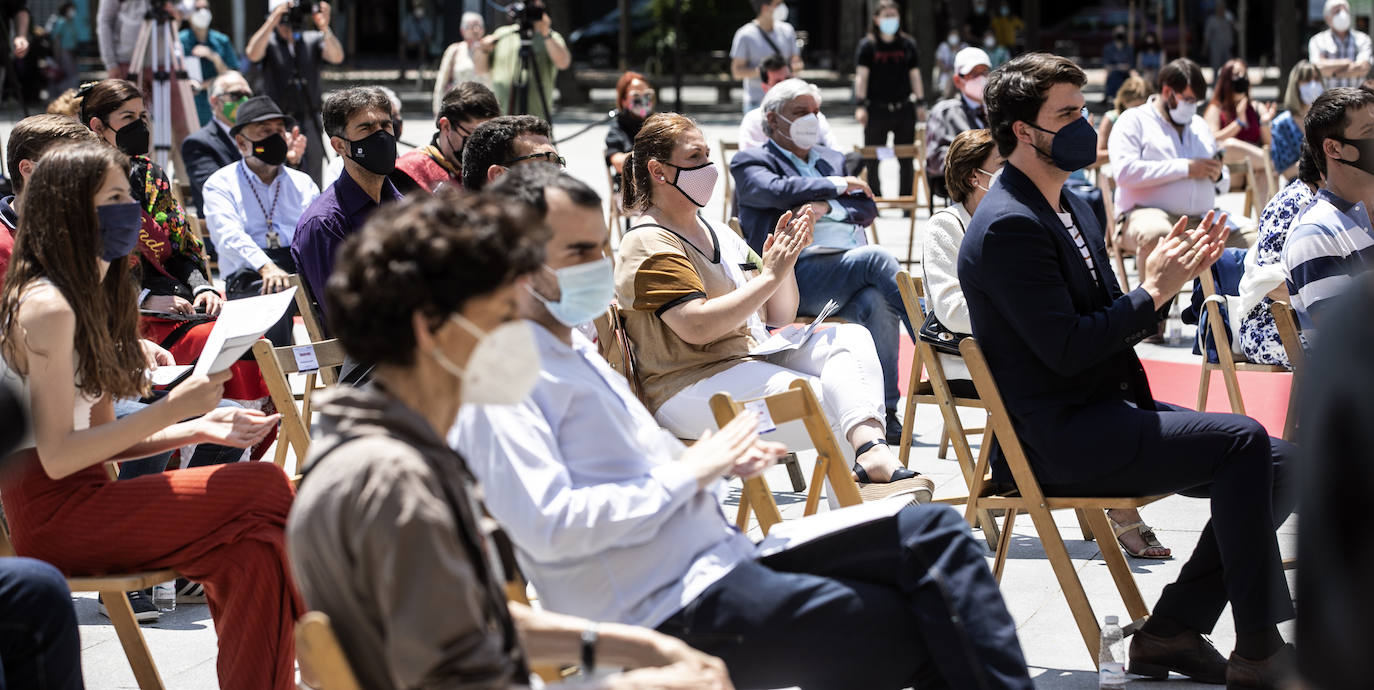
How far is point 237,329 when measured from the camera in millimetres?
3590

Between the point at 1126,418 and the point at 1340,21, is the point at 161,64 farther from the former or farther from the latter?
the point at 1340,21

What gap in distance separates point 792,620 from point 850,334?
7.08 feet

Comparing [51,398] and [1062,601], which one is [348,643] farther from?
[1062,601]

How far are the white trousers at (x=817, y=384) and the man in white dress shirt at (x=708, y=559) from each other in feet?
4.50

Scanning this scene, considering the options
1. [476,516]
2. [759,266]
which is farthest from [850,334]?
[476,516]

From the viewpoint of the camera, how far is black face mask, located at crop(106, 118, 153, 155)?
230 inches

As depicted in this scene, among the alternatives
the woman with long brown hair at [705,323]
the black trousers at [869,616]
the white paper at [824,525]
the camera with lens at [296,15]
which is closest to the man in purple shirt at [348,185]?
the woman with long brown hair at [705,323]

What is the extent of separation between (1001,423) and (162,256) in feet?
10.4

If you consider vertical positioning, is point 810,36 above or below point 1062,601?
above

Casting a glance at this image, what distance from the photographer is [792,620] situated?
9.18 feet

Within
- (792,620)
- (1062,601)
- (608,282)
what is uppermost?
(608,282)

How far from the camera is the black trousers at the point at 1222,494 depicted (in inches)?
138

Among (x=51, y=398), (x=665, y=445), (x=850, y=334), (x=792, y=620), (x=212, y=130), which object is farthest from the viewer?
(x=212, y=130)

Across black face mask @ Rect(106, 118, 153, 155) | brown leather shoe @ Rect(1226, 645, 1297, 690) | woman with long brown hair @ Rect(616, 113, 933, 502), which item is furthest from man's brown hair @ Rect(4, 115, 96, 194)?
brown leather shoe @ Rect(1226, 645, 1297, 690)
